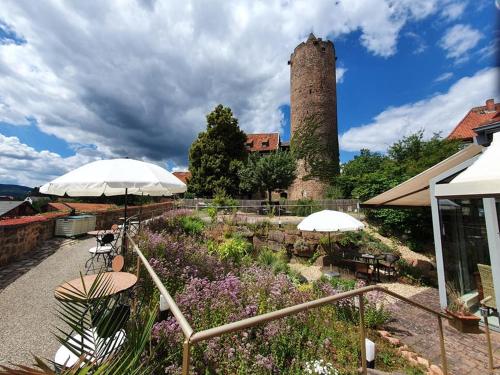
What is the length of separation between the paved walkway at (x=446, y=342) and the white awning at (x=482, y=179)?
7.89 feet

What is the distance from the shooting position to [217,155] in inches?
929

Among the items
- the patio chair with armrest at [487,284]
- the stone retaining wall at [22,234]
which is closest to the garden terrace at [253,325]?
the patio chair with armrest at [487,284]

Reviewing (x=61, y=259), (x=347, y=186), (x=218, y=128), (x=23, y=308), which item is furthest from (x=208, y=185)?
(x=23, y=308)

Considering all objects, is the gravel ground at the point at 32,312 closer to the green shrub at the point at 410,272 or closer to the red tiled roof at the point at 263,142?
the green shrub at the point at 410,272

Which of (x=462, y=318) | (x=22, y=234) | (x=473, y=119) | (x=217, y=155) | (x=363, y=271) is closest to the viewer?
(x=462, y=318)

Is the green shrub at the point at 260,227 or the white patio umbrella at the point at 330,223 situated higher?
the white patio umbrella at the point at 330,223

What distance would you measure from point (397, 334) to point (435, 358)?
0.61 m

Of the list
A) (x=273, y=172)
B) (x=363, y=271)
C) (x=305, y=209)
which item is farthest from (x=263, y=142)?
(x=363, y=271)

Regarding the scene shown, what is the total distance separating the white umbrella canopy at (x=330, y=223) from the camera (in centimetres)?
695

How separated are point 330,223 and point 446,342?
356 cm

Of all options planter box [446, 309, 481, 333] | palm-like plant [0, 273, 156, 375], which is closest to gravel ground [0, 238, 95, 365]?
palm-like plant [0, 273, 156, 375]

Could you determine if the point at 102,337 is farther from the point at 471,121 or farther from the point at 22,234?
the point at 471,121

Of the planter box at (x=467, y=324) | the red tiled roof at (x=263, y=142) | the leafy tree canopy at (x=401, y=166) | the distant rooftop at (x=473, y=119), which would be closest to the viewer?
the planter box at (x=467, y=324)

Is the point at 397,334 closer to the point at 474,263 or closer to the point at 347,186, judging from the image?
the point at 474,263
